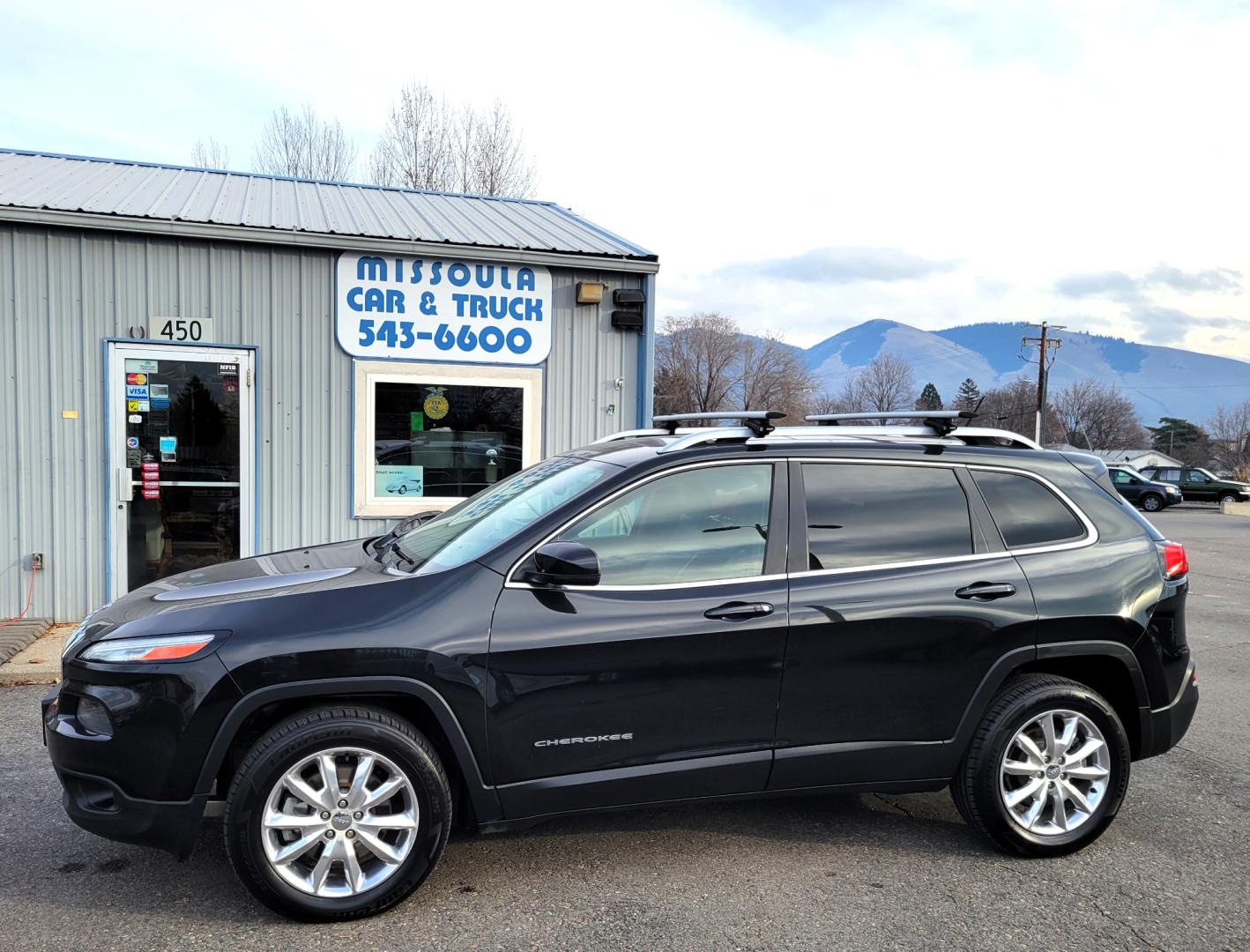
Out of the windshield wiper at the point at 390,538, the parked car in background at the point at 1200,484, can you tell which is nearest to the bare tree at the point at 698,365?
the parked car in background at the point at 1200,484

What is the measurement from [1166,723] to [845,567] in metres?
1.63

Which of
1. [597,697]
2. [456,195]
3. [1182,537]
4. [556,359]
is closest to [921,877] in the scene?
[597,697]

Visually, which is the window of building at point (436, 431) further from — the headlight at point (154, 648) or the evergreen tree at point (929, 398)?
the evergreen tree at point (929, 398)

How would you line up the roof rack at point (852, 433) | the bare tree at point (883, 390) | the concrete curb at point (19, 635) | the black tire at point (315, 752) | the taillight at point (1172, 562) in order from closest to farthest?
the black tire at point (315, 752), the roof rack at point (852, 433), the taillight at point (1172, 562), the concrete curb at point (19, 635), the bare tree at point (883, 390)

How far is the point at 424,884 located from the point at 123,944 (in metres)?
0.99

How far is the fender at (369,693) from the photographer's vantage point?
3.15 metres

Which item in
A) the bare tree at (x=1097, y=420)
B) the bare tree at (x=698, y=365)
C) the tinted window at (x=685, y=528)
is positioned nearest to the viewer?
the tinted window at (x=685, y=528)

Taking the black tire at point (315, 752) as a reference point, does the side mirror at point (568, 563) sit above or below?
above

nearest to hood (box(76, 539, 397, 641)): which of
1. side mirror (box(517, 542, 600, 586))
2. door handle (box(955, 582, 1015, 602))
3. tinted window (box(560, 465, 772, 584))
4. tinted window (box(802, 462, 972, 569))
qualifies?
side mirror (box(517, 542, 600, 586))

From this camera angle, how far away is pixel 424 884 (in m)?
3.52

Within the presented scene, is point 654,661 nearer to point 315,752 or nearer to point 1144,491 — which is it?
point 315,752

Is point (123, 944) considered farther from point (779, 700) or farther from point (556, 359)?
point (556, 359)

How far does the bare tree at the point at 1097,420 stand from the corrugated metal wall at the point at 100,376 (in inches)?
3543

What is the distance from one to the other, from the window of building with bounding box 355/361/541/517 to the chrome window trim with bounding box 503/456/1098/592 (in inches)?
200
